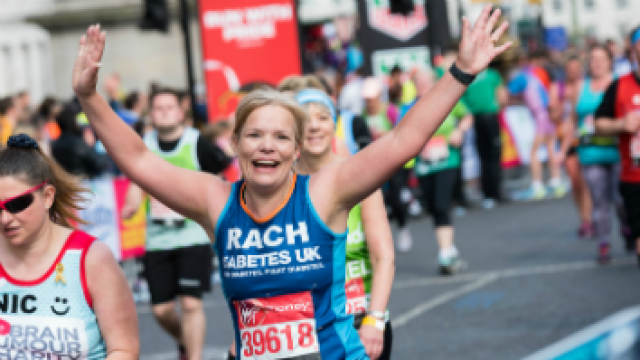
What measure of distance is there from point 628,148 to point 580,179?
3730 mm

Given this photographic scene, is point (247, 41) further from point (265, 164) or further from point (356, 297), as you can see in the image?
point (265, 164)

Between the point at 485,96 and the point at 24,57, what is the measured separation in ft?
59.0

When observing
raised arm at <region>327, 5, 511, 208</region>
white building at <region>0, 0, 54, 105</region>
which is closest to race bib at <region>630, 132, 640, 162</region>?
raised arm at <region>327, 5, 511, 208</region>

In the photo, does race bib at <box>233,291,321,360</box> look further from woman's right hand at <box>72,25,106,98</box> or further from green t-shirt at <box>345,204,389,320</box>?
green t-shirt at <box>345,204,389,320</box>

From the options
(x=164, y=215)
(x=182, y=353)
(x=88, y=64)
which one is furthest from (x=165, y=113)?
(x=88, y=64)

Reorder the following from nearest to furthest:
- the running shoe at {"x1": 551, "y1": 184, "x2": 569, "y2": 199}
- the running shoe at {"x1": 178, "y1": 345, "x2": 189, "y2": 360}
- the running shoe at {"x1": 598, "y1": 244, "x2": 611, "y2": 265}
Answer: the running shoe at {"x1": 178, "y1": 345, "x2": 189, "y2": 360}, the running shoe at {"x1": 598, "y1": 244, "x2": 611, "y2": 265}, the running shoe at {"x1": 551, "y1": 184, "x2": 569, "y2": 199}

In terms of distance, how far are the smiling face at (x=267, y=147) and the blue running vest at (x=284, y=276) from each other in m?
0.11

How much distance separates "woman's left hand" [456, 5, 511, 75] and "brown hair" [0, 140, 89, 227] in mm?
1629

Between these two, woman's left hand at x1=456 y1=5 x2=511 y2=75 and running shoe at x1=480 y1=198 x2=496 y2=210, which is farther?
running shoe at x1=480 y1=198 x2=496 y2=210

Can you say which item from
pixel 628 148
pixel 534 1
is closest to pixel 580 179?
pixel 628 148

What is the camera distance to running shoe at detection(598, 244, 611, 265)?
9445mm

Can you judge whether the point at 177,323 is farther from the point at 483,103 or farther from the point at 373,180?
the point at 483,103

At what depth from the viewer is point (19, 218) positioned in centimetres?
336

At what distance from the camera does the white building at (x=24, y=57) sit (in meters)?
26.4
